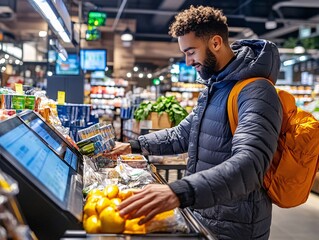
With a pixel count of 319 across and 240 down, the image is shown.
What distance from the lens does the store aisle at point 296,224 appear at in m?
4.87

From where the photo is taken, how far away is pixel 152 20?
67.5ft

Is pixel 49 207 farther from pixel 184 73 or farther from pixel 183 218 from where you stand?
pixel 184 73

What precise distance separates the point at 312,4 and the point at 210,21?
43.2 ft

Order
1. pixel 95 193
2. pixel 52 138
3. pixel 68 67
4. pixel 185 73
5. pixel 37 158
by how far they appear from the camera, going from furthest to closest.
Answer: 1. pixel 185 73
2. pixel 68 67
3. pixel 52 138
4. pixel 95 193
5. pixel 37 158

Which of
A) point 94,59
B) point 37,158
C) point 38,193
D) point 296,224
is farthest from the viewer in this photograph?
point 94,59

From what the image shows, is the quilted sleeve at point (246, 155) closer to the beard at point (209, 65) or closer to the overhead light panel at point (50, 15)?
the beard at point (209, 65)

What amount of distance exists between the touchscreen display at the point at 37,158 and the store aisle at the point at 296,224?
12.2 feet

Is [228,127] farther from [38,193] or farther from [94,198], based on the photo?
[38,193]

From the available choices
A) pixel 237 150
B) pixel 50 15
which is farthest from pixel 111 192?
pixel 50 15

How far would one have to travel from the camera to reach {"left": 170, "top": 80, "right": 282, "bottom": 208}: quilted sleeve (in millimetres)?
1382

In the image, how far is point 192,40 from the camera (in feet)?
6.31

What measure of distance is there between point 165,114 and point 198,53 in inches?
135

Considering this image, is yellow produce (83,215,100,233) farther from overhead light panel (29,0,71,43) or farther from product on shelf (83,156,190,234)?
overhead light panel (29,0,71,43)

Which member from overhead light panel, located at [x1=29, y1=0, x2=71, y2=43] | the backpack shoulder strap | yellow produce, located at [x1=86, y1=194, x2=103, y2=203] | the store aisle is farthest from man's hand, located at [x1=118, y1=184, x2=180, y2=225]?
the store aisle
